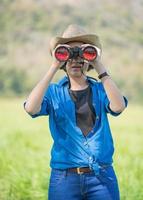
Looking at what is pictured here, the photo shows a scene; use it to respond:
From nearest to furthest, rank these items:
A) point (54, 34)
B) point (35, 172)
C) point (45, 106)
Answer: point (45, 106)
point (35, 172)
point (54, 34)

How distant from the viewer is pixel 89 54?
10.4 ft

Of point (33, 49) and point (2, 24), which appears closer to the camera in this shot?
point (33, 49)

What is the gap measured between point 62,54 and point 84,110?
0.30m

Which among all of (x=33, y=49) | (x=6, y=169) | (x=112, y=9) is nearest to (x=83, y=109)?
(x=6, y=169)

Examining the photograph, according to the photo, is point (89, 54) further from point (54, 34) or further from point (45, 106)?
point (54, 34)

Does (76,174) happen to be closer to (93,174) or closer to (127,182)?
(93,174)

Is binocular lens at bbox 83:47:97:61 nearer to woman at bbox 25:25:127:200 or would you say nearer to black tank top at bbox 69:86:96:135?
woman at bbox 25:25:127:200

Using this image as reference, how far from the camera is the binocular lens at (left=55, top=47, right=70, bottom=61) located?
3.18 metres

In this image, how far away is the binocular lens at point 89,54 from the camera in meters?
Answer: 3.18

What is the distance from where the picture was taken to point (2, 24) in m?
60.8

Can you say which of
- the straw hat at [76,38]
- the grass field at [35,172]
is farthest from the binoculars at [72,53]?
the grass field at [35,172]

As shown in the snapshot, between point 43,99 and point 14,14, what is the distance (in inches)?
2315

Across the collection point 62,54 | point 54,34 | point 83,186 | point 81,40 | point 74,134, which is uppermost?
point 54,34

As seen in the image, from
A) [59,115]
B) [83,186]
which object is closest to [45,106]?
[59,115]
